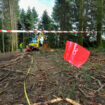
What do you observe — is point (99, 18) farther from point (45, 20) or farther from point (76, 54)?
point (45, 20)

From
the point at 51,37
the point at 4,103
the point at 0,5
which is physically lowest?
the point at 4,103

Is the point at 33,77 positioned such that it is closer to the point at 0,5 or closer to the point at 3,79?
the point at 3,79

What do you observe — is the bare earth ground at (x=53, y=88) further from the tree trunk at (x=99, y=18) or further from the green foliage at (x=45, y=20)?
the green foliage at (x=45, y=20)

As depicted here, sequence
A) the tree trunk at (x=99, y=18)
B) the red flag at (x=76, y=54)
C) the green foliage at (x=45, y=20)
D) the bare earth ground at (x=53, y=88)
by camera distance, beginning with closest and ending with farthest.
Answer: the bare earth ground at (x=53, y=88) → the red flag at (x=76, y=54) → the tree trunk at (x=99, y=18) → the green foliage at (x=45, y=20)

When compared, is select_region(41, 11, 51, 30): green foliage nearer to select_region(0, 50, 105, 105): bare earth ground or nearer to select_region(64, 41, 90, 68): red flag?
select_region(64, 41, 90, 68): red flag

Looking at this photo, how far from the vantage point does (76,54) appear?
2.95m

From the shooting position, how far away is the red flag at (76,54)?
9.12 ft

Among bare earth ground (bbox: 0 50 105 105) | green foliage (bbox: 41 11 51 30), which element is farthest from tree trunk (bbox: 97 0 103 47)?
green foliage (bbox: 41 11 51 30)

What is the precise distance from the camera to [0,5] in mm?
17297

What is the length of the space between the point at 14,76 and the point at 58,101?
1.81m

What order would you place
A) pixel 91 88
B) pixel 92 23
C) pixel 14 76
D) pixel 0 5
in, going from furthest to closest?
1. pixel 0 5
2. pixel 92 23
3. pixel 14 76
4. pixel 91 88

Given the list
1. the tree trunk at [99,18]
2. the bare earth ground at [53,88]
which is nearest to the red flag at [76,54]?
the bare earth ground at [53,88]

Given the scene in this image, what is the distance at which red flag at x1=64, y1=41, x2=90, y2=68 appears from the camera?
2.78 metres

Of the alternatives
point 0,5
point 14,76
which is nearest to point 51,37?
point 0,5
